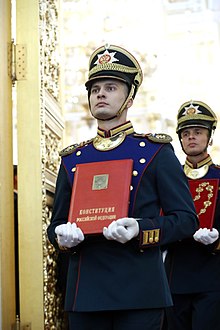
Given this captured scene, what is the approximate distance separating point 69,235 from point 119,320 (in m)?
0.34

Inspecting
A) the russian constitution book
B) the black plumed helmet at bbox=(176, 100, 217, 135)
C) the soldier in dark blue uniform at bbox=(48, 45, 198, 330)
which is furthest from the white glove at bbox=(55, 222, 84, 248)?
the black plumed helmet at bbox=(176, 100, 217, 135)

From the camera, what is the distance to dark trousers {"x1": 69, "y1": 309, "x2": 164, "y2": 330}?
2305 mm

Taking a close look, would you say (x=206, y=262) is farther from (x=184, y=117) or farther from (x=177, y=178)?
(x=177, y=178)

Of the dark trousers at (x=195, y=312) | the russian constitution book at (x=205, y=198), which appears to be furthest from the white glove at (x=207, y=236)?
the dark trousers at (x=195, y=312)

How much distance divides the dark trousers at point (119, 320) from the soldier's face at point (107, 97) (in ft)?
2.35

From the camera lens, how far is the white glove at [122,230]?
2215 mm

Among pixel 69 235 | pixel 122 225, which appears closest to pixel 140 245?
pixel 122 225

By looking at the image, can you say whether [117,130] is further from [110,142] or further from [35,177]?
[35,177]

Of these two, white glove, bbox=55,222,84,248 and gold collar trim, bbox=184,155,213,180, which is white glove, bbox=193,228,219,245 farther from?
white glove, bbox=55,222,84,248

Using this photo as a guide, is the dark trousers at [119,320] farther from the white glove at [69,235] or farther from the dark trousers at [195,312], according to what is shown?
the dark trousers at [195,312]

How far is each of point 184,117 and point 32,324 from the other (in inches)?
58.0

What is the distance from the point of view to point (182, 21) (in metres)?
9.26

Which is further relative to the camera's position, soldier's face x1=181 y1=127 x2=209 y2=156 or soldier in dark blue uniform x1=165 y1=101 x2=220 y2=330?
soldier's face x1=181 y1=127 x2=209 y2=156

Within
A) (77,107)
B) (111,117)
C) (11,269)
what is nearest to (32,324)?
(11,269)
